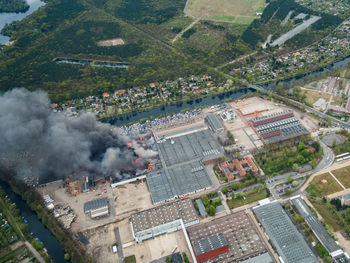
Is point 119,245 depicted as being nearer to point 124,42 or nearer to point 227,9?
point 124,42

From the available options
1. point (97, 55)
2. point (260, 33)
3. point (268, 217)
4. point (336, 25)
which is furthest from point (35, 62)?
point (336, 25)

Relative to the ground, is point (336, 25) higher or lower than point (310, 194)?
higher

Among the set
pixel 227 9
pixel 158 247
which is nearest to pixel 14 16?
pixel 227 9

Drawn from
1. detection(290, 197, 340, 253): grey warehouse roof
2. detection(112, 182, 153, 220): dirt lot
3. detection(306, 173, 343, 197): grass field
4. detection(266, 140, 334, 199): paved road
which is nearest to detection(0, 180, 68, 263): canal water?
detection(112, 182, 153, 220): dirt lot

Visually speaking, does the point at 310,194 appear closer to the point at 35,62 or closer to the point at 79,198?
the point at 79,198

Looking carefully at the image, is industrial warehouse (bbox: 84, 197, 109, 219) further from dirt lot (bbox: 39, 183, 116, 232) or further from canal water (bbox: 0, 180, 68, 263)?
canal water (bbox: 0, 180, 68, 263)

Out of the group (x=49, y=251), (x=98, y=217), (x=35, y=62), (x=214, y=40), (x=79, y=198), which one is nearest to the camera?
(x=49, y=251)
